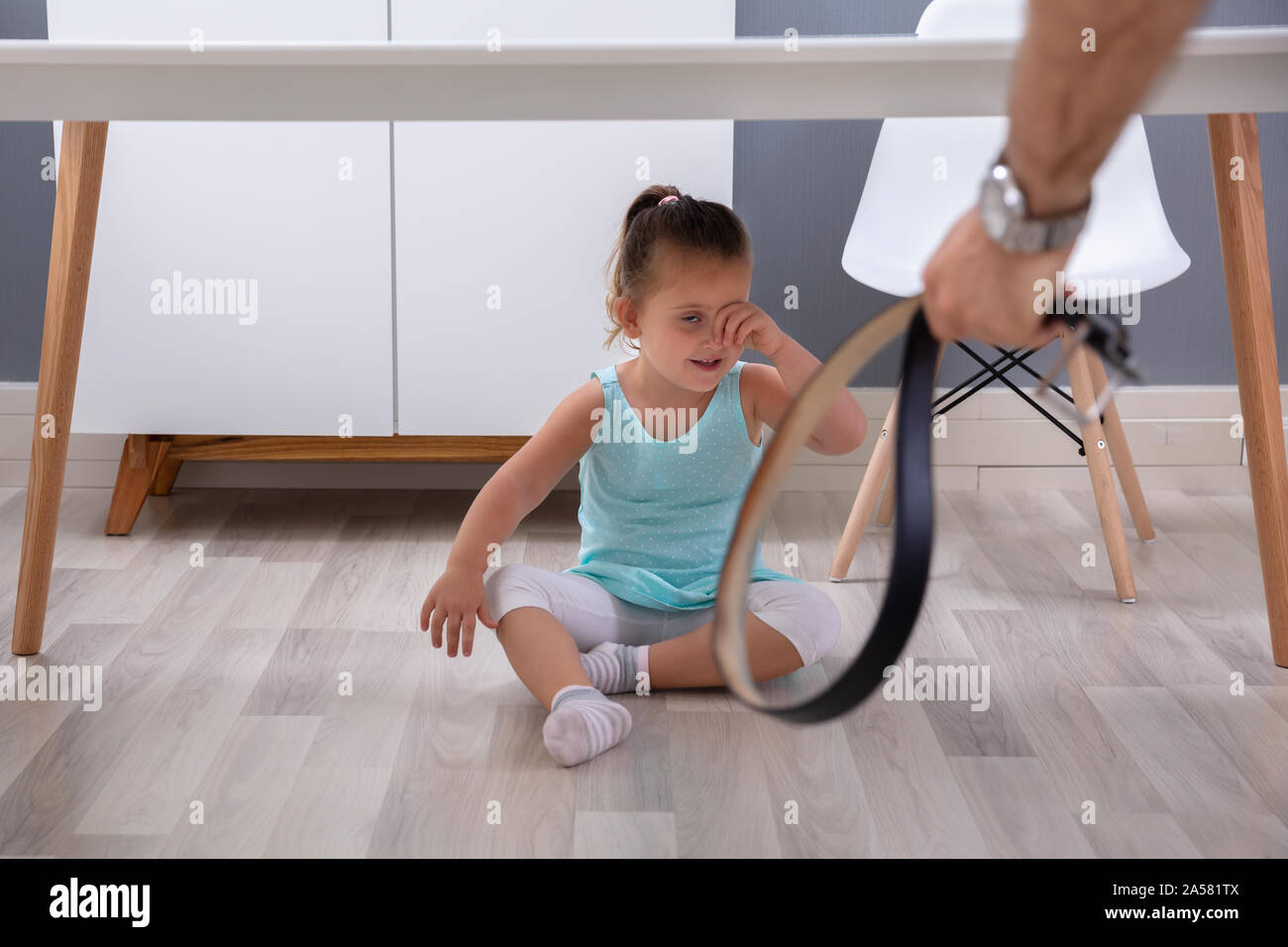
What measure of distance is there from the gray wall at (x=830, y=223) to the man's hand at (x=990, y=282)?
157cm

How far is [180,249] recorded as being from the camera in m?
1.78

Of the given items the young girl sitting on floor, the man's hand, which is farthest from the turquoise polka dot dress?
the man's hand

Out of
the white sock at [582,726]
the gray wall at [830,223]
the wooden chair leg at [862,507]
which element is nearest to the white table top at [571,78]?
the white sock at [582,726]

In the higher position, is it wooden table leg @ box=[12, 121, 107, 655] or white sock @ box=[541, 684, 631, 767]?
wooden table leg @ box=[12, 121, 107, 655]

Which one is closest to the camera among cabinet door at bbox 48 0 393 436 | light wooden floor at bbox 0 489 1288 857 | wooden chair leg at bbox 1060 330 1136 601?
light wooden floor at bbox 0 489 1288 857

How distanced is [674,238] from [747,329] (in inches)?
5.6

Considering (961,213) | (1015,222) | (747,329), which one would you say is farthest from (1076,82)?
(961,213)

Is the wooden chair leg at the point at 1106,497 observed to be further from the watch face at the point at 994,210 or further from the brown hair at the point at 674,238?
the watch face at the point at 994,210

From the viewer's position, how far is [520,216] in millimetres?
1783

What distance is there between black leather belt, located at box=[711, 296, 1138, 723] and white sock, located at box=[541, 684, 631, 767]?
506mm

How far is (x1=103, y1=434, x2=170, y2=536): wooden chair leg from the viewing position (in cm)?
186

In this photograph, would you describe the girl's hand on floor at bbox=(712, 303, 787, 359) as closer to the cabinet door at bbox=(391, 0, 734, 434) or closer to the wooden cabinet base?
the cabinet door at bbox=(391, 0, 734, 434)

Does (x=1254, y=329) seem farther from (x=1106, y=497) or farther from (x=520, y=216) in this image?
(x=520, y=216)

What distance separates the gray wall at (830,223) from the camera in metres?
2.05
